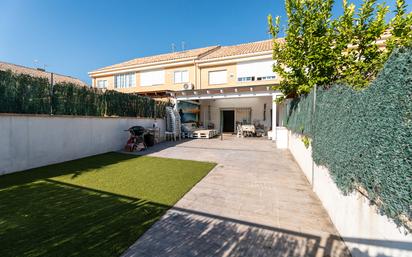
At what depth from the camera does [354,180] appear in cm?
238

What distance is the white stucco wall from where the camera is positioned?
57.5ft

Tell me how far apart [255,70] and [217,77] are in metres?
3.58

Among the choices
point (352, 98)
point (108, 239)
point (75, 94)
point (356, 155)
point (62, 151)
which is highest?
point (75, 94)

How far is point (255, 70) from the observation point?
15.8 metres

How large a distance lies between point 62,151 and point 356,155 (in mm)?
9158

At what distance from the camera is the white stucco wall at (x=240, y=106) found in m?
17.5

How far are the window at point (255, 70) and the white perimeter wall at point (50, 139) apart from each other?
1124 centimetres

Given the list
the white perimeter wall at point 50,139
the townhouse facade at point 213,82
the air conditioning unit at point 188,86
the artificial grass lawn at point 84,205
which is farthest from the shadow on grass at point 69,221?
the air conditioning unit at point 188,86

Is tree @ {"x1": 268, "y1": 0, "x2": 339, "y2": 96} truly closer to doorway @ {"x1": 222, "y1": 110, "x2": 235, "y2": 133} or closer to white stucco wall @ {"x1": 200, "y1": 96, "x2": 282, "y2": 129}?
white stucco wall @ {"x1": 200, "y1": 96, "x2": 282, "y2": 129}

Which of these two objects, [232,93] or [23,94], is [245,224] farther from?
[232,93]

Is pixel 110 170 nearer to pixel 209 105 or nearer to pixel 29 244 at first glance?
pixel 29 244

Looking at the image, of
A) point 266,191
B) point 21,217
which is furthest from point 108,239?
point 266,191

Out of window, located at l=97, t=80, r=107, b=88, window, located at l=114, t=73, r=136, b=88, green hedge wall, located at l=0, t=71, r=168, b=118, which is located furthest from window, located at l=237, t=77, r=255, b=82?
window, located at l=97, t=80, r=107, b=88

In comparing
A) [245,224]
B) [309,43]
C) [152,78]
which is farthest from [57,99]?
[152,78]
